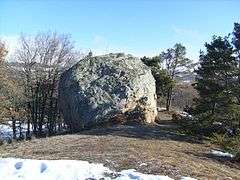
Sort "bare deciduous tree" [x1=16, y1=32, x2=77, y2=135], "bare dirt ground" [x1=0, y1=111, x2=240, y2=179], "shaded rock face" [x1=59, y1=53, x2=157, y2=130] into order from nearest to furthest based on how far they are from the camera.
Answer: "bare dirt ground" [x1=0, y1=111, x2=240, y2=179] → "shaded rock face" [x1=59, y1=53, x2=157, y2=130] → "bare deciduous tree" [x1=16, y1=32, x2=77, y2=135]

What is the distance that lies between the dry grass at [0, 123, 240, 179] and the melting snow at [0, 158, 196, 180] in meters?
0.48

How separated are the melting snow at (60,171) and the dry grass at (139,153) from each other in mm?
477

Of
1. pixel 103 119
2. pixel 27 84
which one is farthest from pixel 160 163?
pixel 27 84

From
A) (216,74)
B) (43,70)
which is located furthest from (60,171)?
(43,70)

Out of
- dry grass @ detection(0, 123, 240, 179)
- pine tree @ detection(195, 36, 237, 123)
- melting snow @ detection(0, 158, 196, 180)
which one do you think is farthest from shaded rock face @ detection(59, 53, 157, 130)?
melting snow @ detection(0, 158, 196, 180)

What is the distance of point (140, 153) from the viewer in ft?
45.7

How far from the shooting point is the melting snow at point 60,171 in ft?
37.4

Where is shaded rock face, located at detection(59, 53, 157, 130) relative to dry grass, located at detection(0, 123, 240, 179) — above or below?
above

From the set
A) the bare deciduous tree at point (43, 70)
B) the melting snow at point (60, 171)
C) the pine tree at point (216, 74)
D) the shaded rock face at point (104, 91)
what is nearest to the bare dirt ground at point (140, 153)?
the melting snow at point (60, 171)

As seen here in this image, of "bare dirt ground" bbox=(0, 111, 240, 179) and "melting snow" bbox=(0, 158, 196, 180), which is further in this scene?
"bare dirt ground" bbox=(0, 111, 240, 179)

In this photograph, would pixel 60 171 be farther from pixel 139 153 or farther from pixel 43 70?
pixel 43 70

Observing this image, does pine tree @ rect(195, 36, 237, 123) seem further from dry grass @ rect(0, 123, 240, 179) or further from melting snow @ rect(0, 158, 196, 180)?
melting snow @ rect(0, 158, 196, 180)

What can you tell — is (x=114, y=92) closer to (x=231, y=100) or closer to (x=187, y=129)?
(x=187, y=129)

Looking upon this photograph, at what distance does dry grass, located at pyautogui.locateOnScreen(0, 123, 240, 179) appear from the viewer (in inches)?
491
